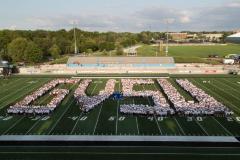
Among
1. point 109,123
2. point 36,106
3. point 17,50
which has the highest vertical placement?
point 17,50

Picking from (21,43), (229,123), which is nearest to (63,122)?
(229,123)

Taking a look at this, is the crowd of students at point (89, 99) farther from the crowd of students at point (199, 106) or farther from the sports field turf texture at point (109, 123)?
the crowd of students at point (199, 106)

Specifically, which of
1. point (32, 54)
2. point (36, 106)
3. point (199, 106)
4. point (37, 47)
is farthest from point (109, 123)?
point (37, 47)

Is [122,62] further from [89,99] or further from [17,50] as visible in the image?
[89,99]

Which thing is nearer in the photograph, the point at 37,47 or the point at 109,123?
the point at 109,123

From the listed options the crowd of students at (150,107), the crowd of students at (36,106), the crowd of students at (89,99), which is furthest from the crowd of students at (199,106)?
the crowd of students at (36,106)

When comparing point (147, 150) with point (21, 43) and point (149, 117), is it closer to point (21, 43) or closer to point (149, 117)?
point (149, 117)
